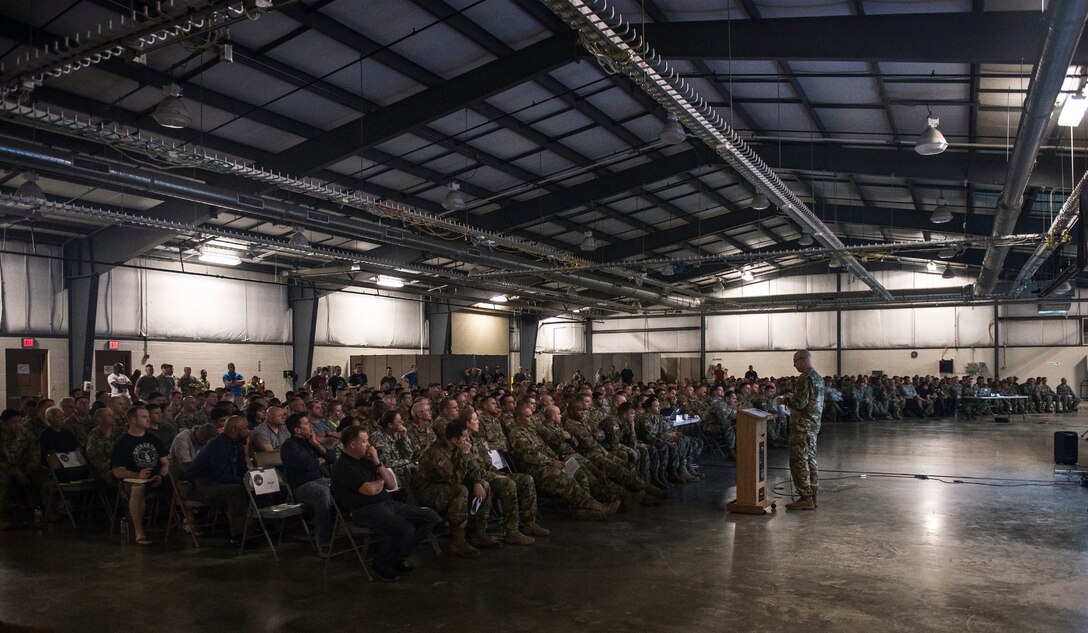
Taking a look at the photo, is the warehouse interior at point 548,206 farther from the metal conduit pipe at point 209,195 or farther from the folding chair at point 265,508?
the folding chair at point 265,508

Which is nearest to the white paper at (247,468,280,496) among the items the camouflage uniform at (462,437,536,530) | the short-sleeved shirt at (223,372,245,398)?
the camouflage uniform at (462,437,536,530)

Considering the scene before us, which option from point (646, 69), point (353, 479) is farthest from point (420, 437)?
point (646, 69)

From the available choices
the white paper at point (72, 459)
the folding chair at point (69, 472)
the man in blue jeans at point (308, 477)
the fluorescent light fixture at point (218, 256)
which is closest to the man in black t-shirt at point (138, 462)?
the folding chair at point (69, 472)

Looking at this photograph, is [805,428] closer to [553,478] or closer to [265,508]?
[553,478]

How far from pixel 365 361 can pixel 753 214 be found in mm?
12281

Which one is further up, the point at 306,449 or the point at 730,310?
the point at 730,310

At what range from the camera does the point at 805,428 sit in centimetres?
790

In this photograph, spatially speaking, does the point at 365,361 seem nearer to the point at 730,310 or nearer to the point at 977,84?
the point at 730,310

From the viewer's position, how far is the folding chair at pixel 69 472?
7184mm

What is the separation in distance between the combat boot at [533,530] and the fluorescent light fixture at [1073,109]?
6.43m

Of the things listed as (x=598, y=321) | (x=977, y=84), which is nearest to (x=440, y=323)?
(x=598, y=321)

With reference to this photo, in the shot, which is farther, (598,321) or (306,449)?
(598,321)

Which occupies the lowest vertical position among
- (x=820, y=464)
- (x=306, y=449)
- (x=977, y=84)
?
(x=820, y=464)

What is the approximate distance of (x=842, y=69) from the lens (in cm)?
995
